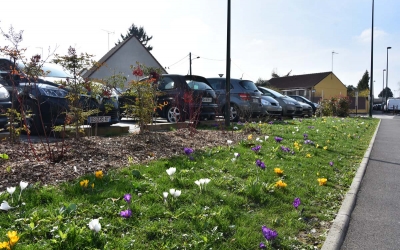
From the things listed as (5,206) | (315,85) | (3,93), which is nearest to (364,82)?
(315,85)

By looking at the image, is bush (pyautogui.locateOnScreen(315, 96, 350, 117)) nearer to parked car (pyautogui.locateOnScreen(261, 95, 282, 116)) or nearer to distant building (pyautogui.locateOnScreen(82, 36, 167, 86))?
parked car (pyautogui.locateOnScreen(261, 95, 282, 116))

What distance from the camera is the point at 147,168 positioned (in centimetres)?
435

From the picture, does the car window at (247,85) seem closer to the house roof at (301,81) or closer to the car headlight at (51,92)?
the car headlight at (51,92)

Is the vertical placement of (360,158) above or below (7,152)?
below

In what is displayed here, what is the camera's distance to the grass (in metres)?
2.61

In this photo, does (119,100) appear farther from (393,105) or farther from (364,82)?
(364,82)

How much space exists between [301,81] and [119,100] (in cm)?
5181

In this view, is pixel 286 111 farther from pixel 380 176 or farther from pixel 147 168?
pixel 147 168

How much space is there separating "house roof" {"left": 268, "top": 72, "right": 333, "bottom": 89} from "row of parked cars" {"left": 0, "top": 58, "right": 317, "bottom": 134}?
1516 inches

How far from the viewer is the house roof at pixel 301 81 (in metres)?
55.0

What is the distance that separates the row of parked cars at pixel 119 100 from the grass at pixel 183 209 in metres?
1.82

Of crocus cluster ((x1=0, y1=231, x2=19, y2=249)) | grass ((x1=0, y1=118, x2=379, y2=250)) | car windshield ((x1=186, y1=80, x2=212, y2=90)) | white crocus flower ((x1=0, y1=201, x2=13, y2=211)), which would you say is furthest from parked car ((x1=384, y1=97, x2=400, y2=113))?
crocus cluster ((x1=0, y1=231, x2=19, y2=249))

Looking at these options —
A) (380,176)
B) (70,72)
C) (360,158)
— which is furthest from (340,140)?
(70,72)

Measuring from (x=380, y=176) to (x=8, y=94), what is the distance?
6.84m
